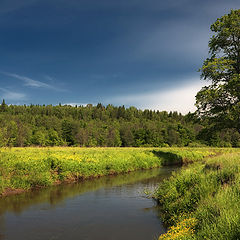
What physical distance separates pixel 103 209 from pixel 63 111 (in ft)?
589

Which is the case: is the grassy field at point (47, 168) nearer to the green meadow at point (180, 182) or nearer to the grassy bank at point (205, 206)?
the green meadow at point (180, 182)

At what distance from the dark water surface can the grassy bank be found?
1309mm

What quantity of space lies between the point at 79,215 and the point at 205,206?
24.2 feet

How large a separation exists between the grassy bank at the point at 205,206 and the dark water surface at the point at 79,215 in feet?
4.29

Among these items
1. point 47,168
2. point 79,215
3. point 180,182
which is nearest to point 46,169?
point 47,168

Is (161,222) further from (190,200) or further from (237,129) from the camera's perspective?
(237,129)

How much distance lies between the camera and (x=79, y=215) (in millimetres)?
12828

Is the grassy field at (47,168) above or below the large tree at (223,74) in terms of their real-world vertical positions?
below

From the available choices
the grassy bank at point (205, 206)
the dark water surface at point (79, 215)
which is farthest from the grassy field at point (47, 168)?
the grassy bank at point (205, 206)

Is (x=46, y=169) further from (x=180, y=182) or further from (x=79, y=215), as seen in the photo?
(x=180, y=182)

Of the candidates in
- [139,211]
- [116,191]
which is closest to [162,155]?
[116,191]

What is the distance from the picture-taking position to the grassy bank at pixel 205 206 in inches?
250

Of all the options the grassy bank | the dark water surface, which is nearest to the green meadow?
the grassy bank

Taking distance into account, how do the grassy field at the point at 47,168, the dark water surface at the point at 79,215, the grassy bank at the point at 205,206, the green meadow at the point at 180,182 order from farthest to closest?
1. the grassy field at the point at 47,168
2. the dark water surface at the point at 79,215
3. the green meadow at the point at 180,182
4. the grassy bank at the point at 205,206
